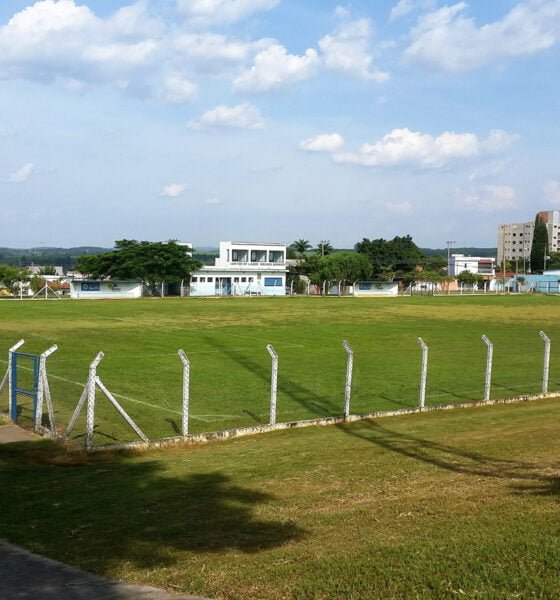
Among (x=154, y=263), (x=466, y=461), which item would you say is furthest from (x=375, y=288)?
(x=466, y=461)

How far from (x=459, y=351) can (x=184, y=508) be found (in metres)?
22.6

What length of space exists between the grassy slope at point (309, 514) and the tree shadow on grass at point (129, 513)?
25mm

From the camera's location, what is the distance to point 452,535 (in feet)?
22.1

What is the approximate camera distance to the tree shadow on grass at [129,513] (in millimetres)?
7109

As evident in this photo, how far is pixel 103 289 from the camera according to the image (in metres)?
78.7

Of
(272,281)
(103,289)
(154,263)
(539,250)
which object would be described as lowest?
(103,289)

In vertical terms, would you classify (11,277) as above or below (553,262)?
below

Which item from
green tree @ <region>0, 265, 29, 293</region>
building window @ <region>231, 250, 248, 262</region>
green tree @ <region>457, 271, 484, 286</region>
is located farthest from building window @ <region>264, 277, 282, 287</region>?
green tree @ <region>457, 271, 484, 286</region>

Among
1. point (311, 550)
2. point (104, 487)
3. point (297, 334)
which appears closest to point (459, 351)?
point (297, 334)

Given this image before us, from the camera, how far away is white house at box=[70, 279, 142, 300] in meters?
76.3

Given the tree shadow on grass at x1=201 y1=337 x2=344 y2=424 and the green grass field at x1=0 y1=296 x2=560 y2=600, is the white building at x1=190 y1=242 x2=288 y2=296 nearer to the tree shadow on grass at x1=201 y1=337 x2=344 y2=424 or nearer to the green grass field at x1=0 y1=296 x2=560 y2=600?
the tree shadow on grass at x1=201 y1=337 x2=344 y2=424

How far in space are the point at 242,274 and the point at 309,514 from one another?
89.1m

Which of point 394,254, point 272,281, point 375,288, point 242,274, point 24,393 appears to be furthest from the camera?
point 394,254

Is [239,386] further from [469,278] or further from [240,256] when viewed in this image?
[469,278]
